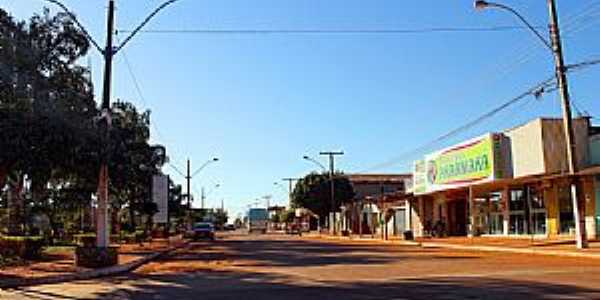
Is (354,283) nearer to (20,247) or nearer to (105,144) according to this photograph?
(105,144)

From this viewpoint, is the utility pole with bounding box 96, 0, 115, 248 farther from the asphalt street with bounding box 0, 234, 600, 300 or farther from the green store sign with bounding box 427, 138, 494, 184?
→ the green store sign with bounding box 427, 138, 494, 184

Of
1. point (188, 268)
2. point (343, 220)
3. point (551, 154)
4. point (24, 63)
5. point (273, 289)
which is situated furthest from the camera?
point (343, 220)

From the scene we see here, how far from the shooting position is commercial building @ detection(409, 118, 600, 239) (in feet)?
138

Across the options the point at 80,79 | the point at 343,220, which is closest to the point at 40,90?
the point at 80,79

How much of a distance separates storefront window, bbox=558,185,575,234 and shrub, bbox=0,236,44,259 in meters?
26.0

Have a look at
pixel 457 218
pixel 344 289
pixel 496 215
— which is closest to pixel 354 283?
pixel 344 289

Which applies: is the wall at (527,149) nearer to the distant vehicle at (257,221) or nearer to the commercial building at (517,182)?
the commercial building at (517,182)

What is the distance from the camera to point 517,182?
49.2 m

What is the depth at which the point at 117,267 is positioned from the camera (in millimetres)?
28750

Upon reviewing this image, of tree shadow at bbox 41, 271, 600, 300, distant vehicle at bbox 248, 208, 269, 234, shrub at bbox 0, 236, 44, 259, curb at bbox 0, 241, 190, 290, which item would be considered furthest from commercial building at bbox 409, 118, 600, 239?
distant vehicle at bbox 248, 208, 269, 234

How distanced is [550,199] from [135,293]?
103 ft

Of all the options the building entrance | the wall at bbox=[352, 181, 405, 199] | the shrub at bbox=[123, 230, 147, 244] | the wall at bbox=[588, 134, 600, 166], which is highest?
the wall at bbox=[352, 181, 405, 199]

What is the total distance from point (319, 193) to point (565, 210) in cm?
6116

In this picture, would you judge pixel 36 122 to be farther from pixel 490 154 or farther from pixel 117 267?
pixel 490 154
